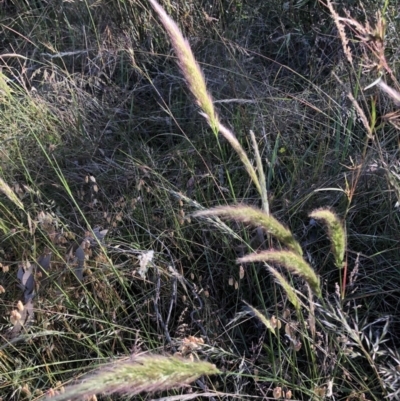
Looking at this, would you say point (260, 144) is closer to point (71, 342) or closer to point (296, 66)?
point (296, 66)

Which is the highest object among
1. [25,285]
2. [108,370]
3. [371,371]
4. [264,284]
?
A: [108,370]

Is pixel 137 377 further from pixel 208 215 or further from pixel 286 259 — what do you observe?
pixel 208 215

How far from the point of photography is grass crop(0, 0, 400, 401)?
129 centimetres

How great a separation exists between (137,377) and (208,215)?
643mm

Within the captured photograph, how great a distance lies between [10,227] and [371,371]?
1.16 m

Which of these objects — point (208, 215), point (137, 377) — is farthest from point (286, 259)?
point (208, 215)

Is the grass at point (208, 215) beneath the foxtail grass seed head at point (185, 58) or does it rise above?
beneath

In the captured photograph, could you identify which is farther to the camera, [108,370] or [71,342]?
[71,342]

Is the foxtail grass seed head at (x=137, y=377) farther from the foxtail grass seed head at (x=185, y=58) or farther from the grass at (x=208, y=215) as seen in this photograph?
the foxtail grass seed head at (x=185, y=58)

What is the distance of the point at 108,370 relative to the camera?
2.61ft

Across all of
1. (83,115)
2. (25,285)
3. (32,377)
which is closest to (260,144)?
(83,115)

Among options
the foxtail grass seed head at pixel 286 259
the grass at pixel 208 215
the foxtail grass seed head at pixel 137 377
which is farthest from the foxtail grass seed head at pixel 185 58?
the foxtail grass seed head at pixel 137 377

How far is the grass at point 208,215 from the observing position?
50.6 inches

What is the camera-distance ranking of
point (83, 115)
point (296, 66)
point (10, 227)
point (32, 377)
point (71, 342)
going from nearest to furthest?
point (32, 377) → point (71, 342) → point (10, 227) → point (83, 115) → point (296, 66)
